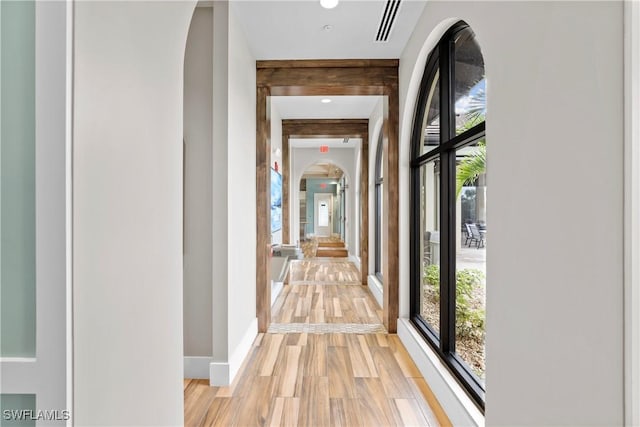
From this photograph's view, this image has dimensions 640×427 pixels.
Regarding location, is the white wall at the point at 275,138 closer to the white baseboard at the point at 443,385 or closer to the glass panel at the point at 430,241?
the glass panel at the point at 430,241

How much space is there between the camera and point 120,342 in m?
1.00

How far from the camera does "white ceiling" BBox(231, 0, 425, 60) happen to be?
101 inches

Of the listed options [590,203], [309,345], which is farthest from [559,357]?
[309,345]

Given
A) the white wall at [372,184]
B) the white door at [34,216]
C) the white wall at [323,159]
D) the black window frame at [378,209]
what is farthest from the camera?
the white wall at [323,159]

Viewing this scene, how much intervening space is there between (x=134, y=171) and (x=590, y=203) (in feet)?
4.26

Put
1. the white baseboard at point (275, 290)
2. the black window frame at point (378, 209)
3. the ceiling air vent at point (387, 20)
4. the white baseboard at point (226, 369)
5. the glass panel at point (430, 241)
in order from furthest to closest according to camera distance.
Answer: the black window frame at point (378, 209) → the white baseboard at point (275, 290) → the glass panel at point (430, 241) → the ceiling air vent at point (387, 20) → the white baseboard at point (226, 369)

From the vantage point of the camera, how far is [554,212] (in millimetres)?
1102

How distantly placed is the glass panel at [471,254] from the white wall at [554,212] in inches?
16.1

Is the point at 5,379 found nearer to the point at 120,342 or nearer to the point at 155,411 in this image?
the point at 120,342

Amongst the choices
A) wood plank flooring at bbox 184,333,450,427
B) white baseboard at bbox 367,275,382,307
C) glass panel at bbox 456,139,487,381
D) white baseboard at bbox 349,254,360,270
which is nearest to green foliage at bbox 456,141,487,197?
glass panel at bbox 456,139,487,381

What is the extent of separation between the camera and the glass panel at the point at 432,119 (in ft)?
9.02

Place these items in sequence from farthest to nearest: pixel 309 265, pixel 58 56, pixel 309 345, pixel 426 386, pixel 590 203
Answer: pixel 309 265 → pixel 309 345 → pixel 426 386 → pixel 590 203 → pixel 58 56
